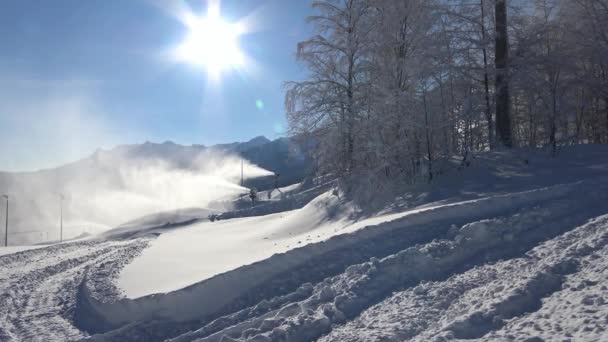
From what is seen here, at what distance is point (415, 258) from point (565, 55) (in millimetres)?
10577

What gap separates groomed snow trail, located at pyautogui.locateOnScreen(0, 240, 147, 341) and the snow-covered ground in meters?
0.05

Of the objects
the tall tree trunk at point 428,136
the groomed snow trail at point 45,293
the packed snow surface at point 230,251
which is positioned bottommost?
the groomed snow trail at point 45,293

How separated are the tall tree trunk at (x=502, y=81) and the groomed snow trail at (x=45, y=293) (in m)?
11.3

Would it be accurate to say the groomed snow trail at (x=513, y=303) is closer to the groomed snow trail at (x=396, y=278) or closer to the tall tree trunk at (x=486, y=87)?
the groomed snow trail at (x=396, y=278)

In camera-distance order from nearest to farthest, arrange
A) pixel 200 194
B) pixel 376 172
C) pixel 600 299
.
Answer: pixel 600 299 < pixel 376 172 < pixel 200 194

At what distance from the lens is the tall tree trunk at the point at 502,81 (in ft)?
42.1

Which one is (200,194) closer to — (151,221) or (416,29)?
(151,221)

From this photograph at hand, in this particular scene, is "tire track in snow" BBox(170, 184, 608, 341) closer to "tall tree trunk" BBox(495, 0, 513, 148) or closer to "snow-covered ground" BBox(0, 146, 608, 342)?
"snow-covered ground" BBox(0, 146, 608, 342)

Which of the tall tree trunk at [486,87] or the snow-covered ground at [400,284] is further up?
the tall tree trunk at [486,87]

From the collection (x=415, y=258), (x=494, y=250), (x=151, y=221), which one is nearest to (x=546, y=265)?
(x=494, y=250)

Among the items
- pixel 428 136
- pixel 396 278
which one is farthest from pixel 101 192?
pixel 396 278

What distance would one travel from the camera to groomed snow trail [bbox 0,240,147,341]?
6275 millimetres

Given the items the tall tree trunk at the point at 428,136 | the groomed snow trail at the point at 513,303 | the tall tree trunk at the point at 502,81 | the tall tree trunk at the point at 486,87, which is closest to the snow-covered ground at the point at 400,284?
the groomed snow trail at the point at 513,303

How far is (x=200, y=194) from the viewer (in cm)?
7894
